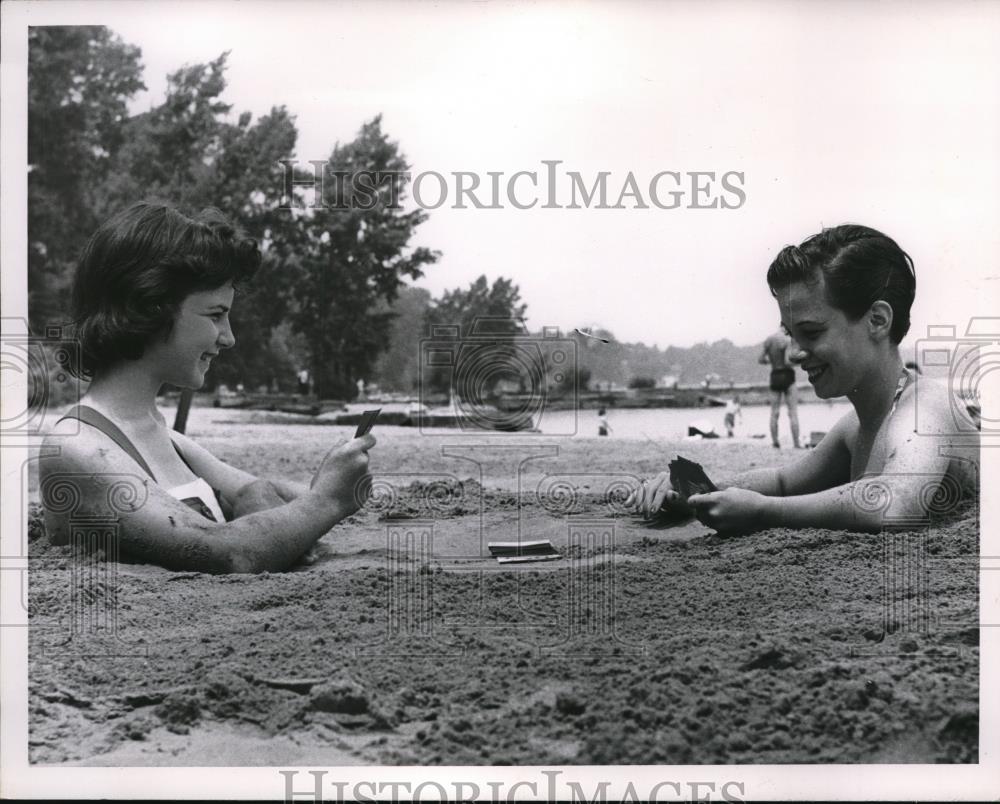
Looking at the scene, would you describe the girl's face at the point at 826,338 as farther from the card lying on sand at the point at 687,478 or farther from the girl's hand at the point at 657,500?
the girl's hand at the point at 657,500

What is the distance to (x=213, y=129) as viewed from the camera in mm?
3674

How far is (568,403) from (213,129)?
5.30ft

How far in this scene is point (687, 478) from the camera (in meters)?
3.54

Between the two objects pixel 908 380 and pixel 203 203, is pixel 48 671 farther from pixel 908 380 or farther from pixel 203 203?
pixel 908 380

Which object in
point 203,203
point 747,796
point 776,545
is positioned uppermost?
point 203,203

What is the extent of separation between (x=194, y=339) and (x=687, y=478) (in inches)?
67.0

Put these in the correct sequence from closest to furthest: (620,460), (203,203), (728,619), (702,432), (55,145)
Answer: (728,619), (55,145), (203,203), (620,460), (702,432)

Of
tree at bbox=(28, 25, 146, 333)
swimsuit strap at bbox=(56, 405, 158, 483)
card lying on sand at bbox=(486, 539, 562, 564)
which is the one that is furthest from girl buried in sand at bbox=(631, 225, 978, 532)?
tree at bbox=(28, 25, 146, 333)

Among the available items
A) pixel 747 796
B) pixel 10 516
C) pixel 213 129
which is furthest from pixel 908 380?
pixel 10 516

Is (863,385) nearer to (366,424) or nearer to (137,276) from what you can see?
(366,424)

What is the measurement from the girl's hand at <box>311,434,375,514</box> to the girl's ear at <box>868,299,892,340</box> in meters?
1.61

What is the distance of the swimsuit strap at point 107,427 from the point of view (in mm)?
2977

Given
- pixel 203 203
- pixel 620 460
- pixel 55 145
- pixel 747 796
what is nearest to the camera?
pixel 747 796

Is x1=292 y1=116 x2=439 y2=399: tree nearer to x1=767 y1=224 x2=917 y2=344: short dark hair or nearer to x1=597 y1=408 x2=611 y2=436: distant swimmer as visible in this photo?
x1=597 y1=408 x2=611 y2=436: distant swimmer
